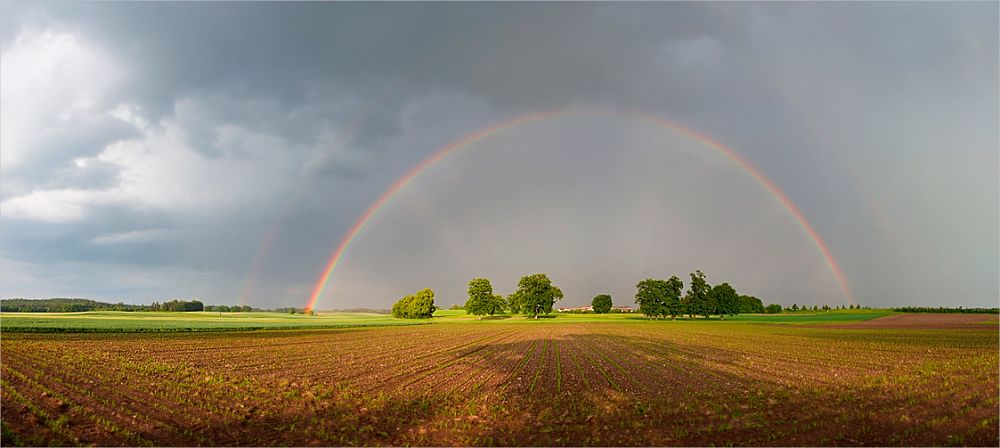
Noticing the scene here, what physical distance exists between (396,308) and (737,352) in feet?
428

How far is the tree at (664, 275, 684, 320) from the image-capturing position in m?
126

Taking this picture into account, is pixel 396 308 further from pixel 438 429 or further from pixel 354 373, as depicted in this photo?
pixel 438 429

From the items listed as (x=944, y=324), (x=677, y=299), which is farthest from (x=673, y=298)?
(x=944, y=324)

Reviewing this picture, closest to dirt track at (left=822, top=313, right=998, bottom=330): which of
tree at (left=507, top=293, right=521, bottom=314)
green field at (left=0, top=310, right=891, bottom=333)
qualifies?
green field at (left=0, top=310, right=891, bottom=333)

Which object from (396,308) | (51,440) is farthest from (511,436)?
(396,308)

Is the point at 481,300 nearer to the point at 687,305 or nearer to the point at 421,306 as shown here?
the point at 421,306

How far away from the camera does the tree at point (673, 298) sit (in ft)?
413

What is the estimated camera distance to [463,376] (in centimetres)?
2234

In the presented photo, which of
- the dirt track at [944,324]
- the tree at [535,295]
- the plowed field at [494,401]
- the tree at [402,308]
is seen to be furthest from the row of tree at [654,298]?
the plowed field at [494,401]

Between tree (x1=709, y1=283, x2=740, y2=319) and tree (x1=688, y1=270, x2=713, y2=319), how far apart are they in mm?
2481

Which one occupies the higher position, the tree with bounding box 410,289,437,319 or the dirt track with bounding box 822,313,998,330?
the tree with bounding box 410,289,437,319

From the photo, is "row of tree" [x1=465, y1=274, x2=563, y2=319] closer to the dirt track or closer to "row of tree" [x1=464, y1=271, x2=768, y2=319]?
"row of tree" [x1=464, y1=271, x2=768, y2=319]

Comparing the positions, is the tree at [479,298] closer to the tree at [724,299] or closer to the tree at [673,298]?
the tree at [673,298]

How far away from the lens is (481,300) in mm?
139875
